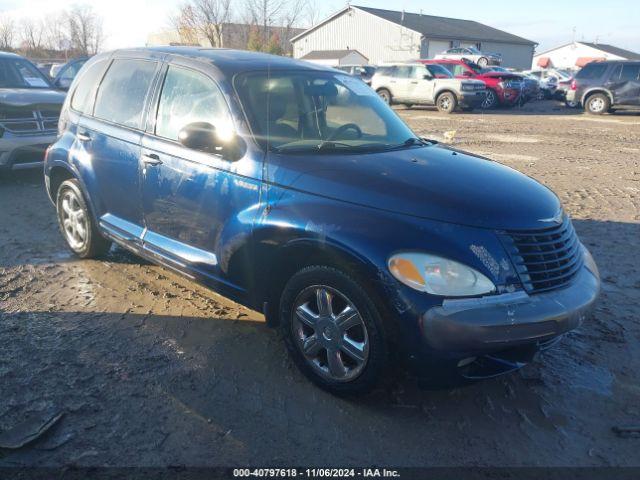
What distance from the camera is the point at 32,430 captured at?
2836 mm

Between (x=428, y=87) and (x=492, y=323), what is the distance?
18491 mm

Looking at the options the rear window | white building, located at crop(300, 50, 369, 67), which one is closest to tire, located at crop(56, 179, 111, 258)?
the rear window

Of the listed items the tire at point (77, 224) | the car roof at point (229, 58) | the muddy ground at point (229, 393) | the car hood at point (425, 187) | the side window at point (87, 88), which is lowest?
the muddy ground at point (229, 393)

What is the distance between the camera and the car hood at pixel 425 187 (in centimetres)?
290

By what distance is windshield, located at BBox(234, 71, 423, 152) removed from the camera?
3566 millimetres

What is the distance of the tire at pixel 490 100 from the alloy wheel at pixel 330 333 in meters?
19.2

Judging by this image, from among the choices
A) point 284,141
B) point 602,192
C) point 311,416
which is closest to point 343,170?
point 284,141

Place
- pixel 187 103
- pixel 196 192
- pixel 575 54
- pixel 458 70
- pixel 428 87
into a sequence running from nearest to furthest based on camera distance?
pixel 196 192 → pixel 187 103 → pixel 428 87 → pixel 458 70 → pixel 575 54

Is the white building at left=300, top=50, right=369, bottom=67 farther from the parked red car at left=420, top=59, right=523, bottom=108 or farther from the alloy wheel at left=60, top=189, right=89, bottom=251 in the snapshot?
the alloy wheel at left=60, top=189, right=89, bottom=251

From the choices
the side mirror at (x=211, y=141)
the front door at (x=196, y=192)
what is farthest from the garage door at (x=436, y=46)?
the side mirror at (x=211, y=141)

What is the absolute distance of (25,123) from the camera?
7.76m

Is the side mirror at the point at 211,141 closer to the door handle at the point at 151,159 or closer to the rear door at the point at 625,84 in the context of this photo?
the door handle at the point at 151,159

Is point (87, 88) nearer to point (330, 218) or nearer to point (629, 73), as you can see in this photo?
point (330, 218)

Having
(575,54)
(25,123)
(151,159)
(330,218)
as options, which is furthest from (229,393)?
(575,54)
